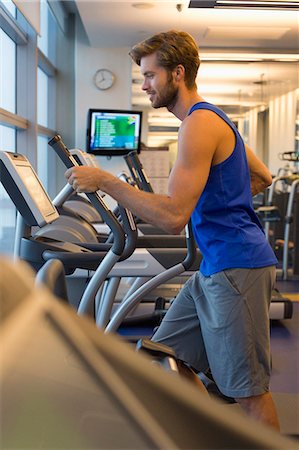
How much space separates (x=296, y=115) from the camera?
25.4 feet

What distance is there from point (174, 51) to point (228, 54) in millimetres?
6182

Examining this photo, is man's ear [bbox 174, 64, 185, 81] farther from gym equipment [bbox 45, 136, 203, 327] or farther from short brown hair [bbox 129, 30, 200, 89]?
gym equipment [bbox 45, 136, 203, 327]

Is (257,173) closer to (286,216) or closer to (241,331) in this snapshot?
(241,331)

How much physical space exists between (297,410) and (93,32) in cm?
552

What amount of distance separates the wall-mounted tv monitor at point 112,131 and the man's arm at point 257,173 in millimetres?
5665

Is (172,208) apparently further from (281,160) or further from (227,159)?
(281,160)

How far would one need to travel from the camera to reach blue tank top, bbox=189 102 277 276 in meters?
1.83

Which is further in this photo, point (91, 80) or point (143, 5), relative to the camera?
point (91, 80)

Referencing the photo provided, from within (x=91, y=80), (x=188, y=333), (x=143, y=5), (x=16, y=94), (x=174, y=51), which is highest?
(x=143, y=5)

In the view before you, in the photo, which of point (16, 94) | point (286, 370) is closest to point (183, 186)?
point (286, 370)

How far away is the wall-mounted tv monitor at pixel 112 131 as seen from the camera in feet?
25.6

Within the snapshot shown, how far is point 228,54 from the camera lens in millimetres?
7883

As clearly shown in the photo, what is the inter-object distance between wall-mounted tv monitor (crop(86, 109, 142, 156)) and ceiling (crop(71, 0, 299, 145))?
1.14ft

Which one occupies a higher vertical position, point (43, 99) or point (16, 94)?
point (43, 99)
